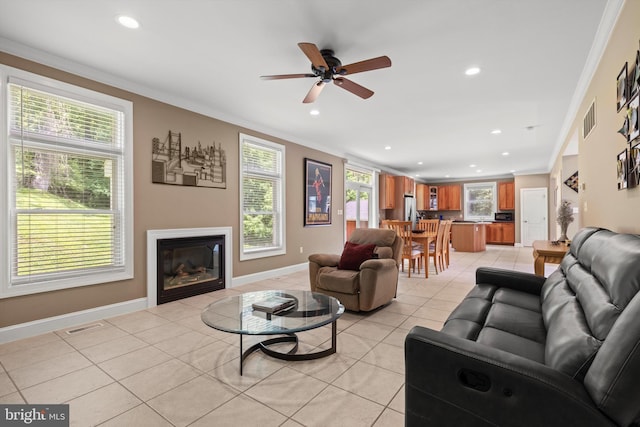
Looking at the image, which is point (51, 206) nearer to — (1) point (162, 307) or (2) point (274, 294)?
(1) point (162, 307)

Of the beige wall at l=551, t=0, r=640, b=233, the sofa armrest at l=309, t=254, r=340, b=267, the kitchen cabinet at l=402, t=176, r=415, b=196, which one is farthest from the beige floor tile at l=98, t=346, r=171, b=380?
the kitchen cabinet at l=402, t=176, r=415, b=196

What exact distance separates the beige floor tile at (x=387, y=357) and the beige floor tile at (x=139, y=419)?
1396mm

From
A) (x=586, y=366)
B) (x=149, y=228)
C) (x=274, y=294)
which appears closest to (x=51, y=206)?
(x=149, y=228)

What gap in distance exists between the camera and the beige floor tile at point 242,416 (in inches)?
63.4

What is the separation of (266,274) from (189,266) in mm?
1361

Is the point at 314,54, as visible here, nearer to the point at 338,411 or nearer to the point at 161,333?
the point at 338,411

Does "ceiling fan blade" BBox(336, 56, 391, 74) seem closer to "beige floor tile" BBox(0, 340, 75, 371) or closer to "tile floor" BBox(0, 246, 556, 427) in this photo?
"tile floor" BBox(0, 246, 556, 427)

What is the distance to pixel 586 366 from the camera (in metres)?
1.02

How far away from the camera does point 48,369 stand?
2.20 meters

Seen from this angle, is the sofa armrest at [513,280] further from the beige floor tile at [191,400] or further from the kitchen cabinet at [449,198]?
the kitchen cabinet at [449,198]

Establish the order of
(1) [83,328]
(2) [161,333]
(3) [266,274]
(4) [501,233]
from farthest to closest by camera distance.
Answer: (4) [501,233] < (3) [266,274] < (1) [83,328] < (2) [161,333]

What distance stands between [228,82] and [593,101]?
3.82 m

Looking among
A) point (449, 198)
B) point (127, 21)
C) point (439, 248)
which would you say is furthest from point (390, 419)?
point (449, 198)

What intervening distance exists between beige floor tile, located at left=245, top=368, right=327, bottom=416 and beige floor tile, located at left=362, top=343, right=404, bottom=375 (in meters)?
0.51
